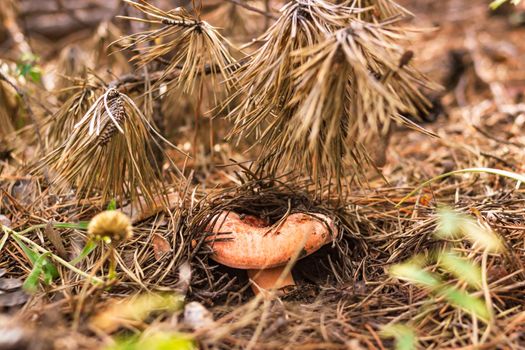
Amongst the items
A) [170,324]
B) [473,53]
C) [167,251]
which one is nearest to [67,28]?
[473,53]

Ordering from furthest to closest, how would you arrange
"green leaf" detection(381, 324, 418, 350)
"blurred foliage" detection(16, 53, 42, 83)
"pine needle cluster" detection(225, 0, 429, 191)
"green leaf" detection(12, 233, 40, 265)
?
"blurred foliage" detection(16, 53, 42, 83), "green leaf" detection(12, 233, 40, 265), "pine needle cluster" detection(225, 0, 429, 191), "green leaf" detection(381, 324, 418, 350)

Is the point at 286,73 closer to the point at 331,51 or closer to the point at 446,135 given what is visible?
the point at 331,51

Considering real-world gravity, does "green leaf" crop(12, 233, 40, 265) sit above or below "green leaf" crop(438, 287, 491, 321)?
above

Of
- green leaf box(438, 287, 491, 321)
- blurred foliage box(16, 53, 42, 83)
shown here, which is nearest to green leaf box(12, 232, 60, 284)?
blurred foliage box(16, 53, 42, 83)

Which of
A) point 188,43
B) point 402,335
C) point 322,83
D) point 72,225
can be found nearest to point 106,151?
point 72,225

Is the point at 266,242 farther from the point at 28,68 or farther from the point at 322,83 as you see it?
the point at 28,68

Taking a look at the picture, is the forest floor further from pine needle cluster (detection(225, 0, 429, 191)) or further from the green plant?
pine needle cluster (detection(225, 0, 429, 191))

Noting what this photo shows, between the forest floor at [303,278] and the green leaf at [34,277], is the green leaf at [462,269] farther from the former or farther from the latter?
the green leaf at [34,277]
